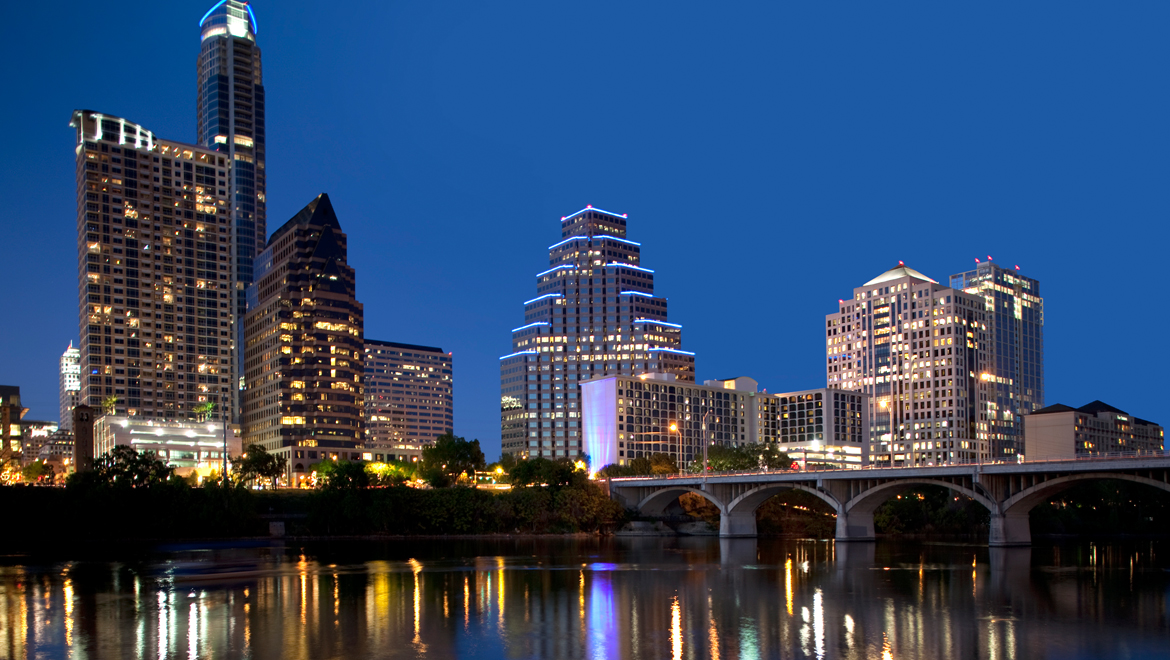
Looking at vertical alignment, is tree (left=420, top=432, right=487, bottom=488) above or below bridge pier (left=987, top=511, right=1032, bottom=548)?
above

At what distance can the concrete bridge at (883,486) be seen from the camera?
91.5 m

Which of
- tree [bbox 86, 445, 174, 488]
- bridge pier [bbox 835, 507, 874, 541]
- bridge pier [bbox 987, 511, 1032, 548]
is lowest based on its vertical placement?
bridge pier [bbox 835, 507, 874, 541]

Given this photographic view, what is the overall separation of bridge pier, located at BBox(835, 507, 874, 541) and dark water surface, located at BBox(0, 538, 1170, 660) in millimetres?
33386

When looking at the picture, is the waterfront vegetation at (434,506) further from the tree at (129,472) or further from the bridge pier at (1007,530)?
the bridge pier at (1007,530)

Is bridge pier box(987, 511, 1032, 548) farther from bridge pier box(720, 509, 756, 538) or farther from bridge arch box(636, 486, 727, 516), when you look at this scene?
bridge arch box(636, 486, 727, 516)

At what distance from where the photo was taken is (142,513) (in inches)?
4545

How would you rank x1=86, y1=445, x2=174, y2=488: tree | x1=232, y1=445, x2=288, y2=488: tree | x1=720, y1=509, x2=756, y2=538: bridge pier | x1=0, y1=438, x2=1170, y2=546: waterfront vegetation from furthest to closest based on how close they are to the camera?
x1=232, y1=445, x2=288, y2=488: tree < x1=720, y1=509, x2=756, y2=538: bridge pier < x1=86, y1=445, x2=174, y2=488: tree < x1=0, y1=438, x2=1170, y2=546: waterfront vegetation

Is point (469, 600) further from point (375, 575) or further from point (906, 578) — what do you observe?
point (906, 578)

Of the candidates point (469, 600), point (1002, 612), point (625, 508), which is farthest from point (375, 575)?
point (625, 508)

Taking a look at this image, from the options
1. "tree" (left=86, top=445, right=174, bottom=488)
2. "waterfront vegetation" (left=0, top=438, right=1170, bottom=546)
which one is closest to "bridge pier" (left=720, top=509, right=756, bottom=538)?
"waterfront vegetation" (left=0, top=438, right=1170, bottom=546)

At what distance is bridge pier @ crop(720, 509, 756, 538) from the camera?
141500 mm

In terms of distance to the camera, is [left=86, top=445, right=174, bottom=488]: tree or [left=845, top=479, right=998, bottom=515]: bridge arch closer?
[left=845, top=479, right=998, bottom=515]: bridge arch

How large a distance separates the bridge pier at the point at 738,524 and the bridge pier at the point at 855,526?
797 inches

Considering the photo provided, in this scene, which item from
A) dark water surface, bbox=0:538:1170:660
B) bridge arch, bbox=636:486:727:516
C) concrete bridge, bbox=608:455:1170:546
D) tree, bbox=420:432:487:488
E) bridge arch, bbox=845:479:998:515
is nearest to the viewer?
dark water surface, bbox=0:538:1170:660
